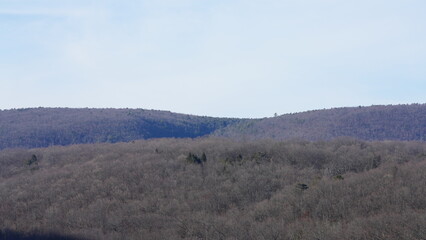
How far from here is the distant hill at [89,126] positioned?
6875cm

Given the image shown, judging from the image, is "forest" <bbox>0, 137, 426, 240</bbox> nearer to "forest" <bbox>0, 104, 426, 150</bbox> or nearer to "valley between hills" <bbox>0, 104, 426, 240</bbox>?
"valley between hills" <bbox>0, 104, 426, 240</bbox>

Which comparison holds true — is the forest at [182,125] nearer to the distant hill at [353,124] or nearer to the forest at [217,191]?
the distant hill at [353,124]

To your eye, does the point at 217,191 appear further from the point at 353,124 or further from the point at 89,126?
the point at 89,126

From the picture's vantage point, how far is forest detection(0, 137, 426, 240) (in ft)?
63.8

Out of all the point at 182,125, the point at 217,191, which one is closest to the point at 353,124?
the point at 182,125

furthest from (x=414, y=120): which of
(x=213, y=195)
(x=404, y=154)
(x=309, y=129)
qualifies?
(x=213, y=195)

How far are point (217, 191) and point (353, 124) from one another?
1576 inches

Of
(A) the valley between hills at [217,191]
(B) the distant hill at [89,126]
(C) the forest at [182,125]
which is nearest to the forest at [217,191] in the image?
(A) the valley between hills at [217,191]

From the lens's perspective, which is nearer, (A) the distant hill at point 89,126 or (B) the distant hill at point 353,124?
(B) the distant hill at point 353,124

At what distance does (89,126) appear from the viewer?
244 feet

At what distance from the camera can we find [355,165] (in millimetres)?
32094

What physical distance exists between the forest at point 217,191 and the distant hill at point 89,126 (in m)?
24.9

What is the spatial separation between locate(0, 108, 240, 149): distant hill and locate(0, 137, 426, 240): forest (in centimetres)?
2490

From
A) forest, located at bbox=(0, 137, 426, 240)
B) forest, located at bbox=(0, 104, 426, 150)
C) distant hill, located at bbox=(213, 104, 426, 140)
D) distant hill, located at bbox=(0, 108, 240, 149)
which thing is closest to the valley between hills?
forest, located at bbox=(0, 137, 426, 240)
